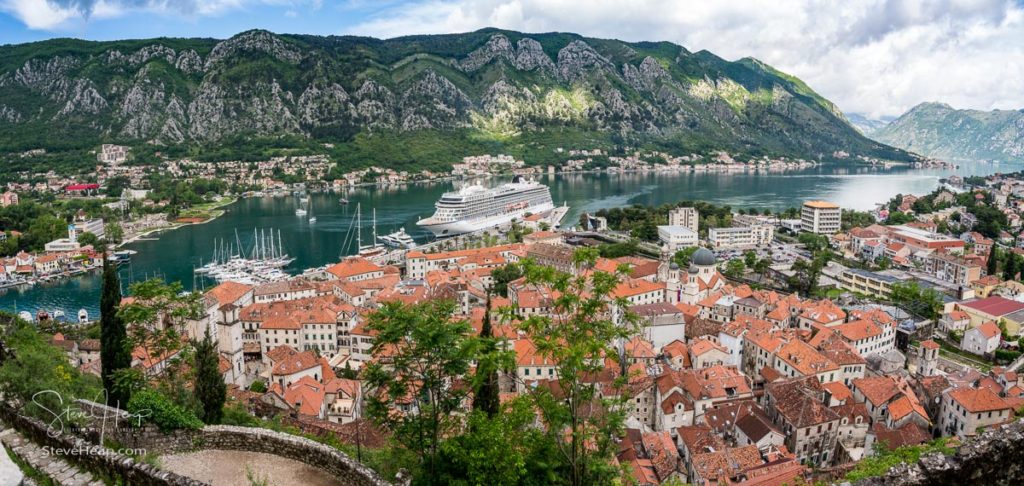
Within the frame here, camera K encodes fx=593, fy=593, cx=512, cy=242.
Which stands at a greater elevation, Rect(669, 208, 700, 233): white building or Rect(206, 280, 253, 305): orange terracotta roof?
Rect(669, 208, 700, 233): white building

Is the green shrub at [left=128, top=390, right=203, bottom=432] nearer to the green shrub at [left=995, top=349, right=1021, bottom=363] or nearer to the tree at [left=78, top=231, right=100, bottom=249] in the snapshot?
the green shrub at [left=995, top=349, right=1021, bottom=363]

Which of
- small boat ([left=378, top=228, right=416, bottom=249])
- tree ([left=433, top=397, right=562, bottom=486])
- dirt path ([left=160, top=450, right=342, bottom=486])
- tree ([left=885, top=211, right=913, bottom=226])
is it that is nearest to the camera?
tree ([left=433, top=397, right=562, bottom=486])

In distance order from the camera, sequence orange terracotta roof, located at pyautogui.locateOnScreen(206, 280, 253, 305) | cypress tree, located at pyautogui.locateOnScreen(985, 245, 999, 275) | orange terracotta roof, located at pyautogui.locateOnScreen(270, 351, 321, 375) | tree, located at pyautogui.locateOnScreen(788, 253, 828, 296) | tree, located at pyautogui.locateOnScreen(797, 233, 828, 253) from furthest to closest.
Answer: tree, located at pyautogui.locateOnScreen(797, 233, 828, 253)
cypress tree, located at pyautogui.locateOnScreen(985, 245, 999, 275)
tree, located at pyautogui.locateOnScreen(788, 253, 828, 296)
orange terracotta roof, located at pyautogui.locateOnScreen(206, 280, 253, 305)
orange terracotta roof, located at pyautogui.locateOnScreen(270, 351, 321, 375)

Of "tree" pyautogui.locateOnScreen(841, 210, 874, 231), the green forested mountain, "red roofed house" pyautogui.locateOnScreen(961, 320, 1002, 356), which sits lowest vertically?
"red roofed house" pyautogui.locateOnScreen(961, 320, 1002, 356)

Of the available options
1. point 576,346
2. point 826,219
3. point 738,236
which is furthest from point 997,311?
point 576,346

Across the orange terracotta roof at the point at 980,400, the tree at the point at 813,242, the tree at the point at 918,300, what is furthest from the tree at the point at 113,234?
the orange terracotta roof at the point at 980,400

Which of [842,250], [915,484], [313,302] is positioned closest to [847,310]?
[842,250]

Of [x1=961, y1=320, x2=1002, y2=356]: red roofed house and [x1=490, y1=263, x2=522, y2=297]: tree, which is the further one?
[x1=490, y1=263, x2=522, y2=297]: tree

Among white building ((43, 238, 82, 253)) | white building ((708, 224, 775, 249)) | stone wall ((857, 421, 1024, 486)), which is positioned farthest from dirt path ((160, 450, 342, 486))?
white building ((43, 238, 82, 253))

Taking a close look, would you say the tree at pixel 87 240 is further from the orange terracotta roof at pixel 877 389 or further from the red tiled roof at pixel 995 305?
the red tiled roof at pixel 995 305
